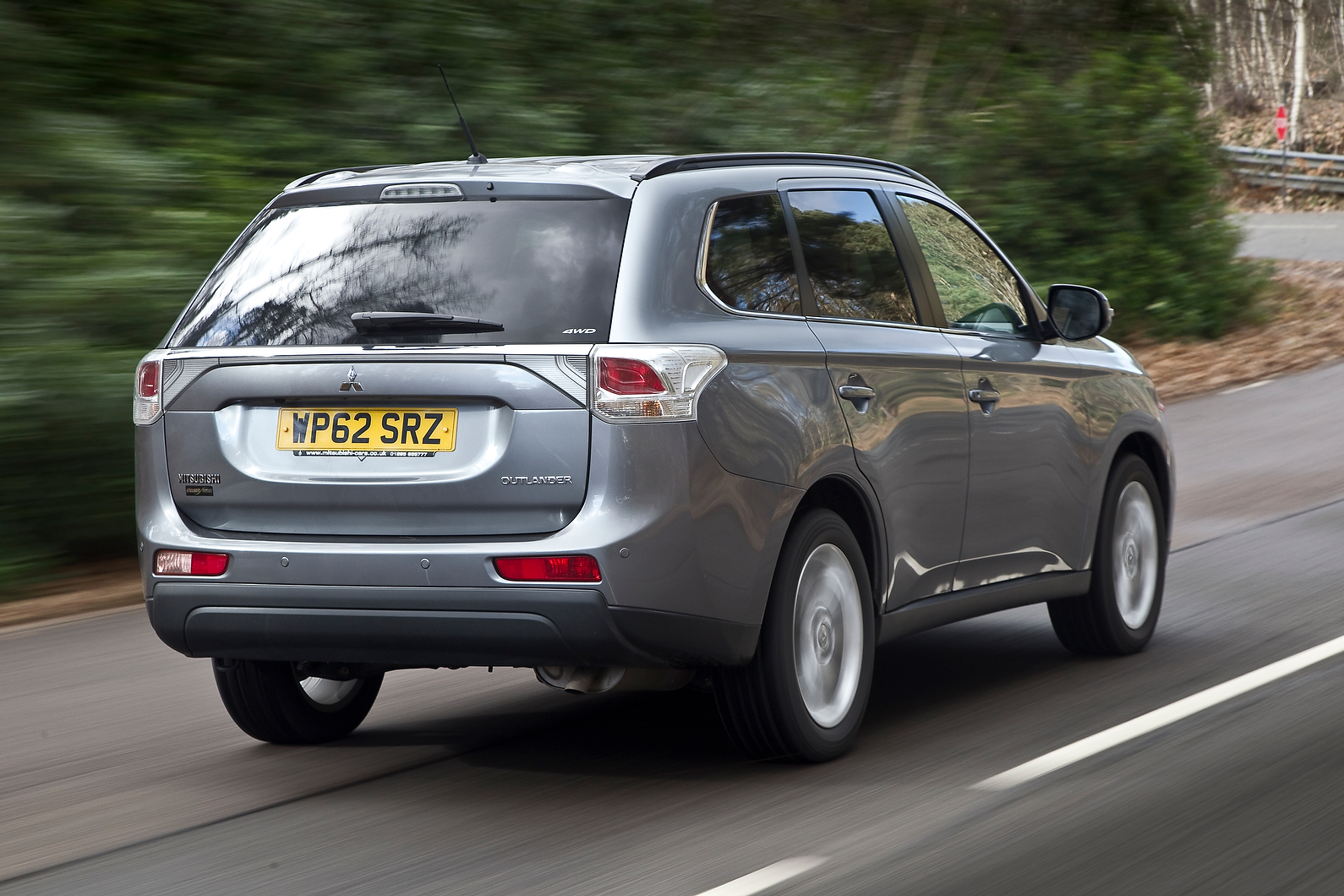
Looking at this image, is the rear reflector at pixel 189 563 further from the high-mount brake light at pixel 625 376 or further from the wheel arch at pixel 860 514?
the wheel arch at pixel 860 514

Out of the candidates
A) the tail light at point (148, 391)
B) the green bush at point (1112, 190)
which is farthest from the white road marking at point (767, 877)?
the green bush at point (1112, 190)

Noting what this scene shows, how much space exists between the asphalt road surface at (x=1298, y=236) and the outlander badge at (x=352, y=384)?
78.9 feet

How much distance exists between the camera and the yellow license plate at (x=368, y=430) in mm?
4773

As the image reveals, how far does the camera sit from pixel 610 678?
5012 mm

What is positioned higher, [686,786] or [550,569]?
[550,569]

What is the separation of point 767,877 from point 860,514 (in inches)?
62.3

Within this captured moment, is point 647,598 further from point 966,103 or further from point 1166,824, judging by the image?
point 966,103

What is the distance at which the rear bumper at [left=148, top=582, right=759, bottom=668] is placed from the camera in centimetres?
467

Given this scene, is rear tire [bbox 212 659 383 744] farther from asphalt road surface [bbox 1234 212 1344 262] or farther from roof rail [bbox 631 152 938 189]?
asphalt road surface [bbox 1234 212 1344 262]

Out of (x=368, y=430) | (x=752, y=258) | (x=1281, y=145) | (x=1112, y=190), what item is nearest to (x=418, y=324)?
(x=368, y=430)

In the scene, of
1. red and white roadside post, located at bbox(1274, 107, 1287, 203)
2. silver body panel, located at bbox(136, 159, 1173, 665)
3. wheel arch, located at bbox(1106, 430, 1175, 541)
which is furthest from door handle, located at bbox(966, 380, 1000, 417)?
red and white roadside post, located at bbox(1274, 107, 1287, 203)

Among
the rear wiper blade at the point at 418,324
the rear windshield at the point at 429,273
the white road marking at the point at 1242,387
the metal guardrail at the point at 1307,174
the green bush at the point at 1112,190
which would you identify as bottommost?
the metal guardrail at the point at 1307,174

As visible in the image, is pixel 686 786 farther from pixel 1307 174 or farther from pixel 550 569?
pixel 1307 174

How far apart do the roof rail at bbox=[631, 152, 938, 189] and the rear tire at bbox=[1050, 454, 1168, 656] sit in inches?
61.5
